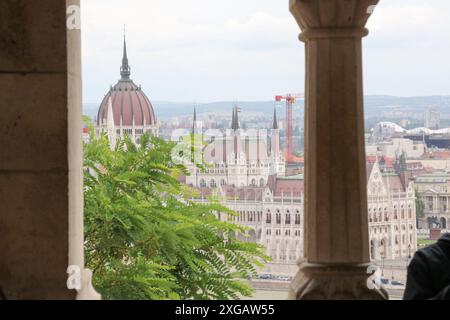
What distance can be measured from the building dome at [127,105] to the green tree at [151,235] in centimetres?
36

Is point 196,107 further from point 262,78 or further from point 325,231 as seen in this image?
point 325,231

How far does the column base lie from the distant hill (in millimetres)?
751

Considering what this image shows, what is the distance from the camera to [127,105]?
23.6 feet

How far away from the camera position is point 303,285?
138 inches

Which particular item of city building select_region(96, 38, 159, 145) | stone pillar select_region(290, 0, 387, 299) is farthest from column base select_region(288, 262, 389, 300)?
city building select_region(96, 38, 159, 145)

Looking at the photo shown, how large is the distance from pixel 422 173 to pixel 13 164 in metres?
2.41

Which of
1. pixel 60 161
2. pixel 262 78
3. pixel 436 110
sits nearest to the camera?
pixel 60 161

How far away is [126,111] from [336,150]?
13.0 ft

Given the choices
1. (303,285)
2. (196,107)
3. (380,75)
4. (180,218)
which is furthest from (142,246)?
(303,285)

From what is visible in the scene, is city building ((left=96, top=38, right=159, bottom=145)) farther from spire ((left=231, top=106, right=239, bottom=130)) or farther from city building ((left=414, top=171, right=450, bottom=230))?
city building ((left=414, top=171, right=450, bottom=230))

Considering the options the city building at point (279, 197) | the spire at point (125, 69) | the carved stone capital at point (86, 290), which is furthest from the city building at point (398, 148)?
the spire at point (125, 69)

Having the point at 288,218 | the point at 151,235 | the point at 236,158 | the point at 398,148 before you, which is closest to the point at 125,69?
the point at 236,158

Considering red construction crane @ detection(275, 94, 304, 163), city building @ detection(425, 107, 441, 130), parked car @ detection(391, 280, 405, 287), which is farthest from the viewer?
red construction crane @ detection(275, 94, 304, 163)

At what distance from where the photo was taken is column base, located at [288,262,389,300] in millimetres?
3469
